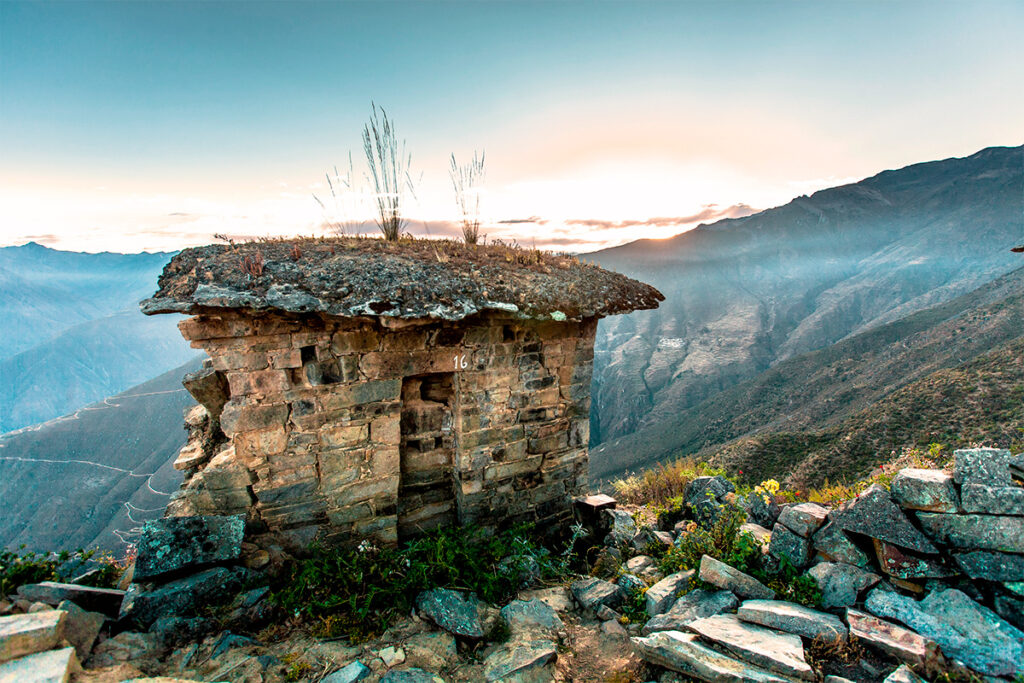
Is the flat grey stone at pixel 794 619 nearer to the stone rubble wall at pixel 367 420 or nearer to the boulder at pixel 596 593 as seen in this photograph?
the boulder at pixel 596 593

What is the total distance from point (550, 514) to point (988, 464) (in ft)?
12.3

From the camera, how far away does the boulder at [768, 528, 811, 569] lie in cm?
359

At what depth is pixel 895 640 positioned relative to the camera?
285 centimetres

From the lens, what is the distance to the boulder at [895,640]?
274 centimetres

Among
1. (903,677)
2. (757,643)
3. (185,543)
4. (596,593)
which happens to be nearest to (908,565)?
(903,677)

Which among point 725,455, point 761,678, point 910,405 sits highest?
point 761,678

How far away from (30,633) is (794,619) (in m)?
4.61

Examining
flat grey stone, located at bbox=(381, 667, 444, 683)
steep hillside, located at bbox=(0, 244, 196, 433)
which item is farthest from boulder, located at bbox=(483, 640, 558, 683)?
steep hillside, located at bbox=(0, 244, 196, 433)

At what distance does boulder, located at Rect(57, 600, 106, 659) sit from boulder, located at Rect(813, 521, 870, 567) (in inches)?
199

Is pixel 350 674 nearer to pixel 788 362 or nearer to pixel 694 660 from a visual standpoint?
pixel 694 660

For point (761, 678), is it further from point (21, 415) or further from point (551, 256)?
point (21, 415)

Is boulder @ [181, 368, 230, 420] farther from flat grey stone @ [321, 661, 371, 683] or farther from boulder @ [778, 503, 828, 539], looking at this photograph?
boulder @ [778, 503, 828, 539]

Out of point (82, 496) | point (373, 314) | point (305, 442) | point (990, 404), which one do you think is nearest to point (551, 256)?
point (373, 314)

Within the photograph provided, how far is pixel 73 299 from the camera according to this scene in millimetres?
186250
